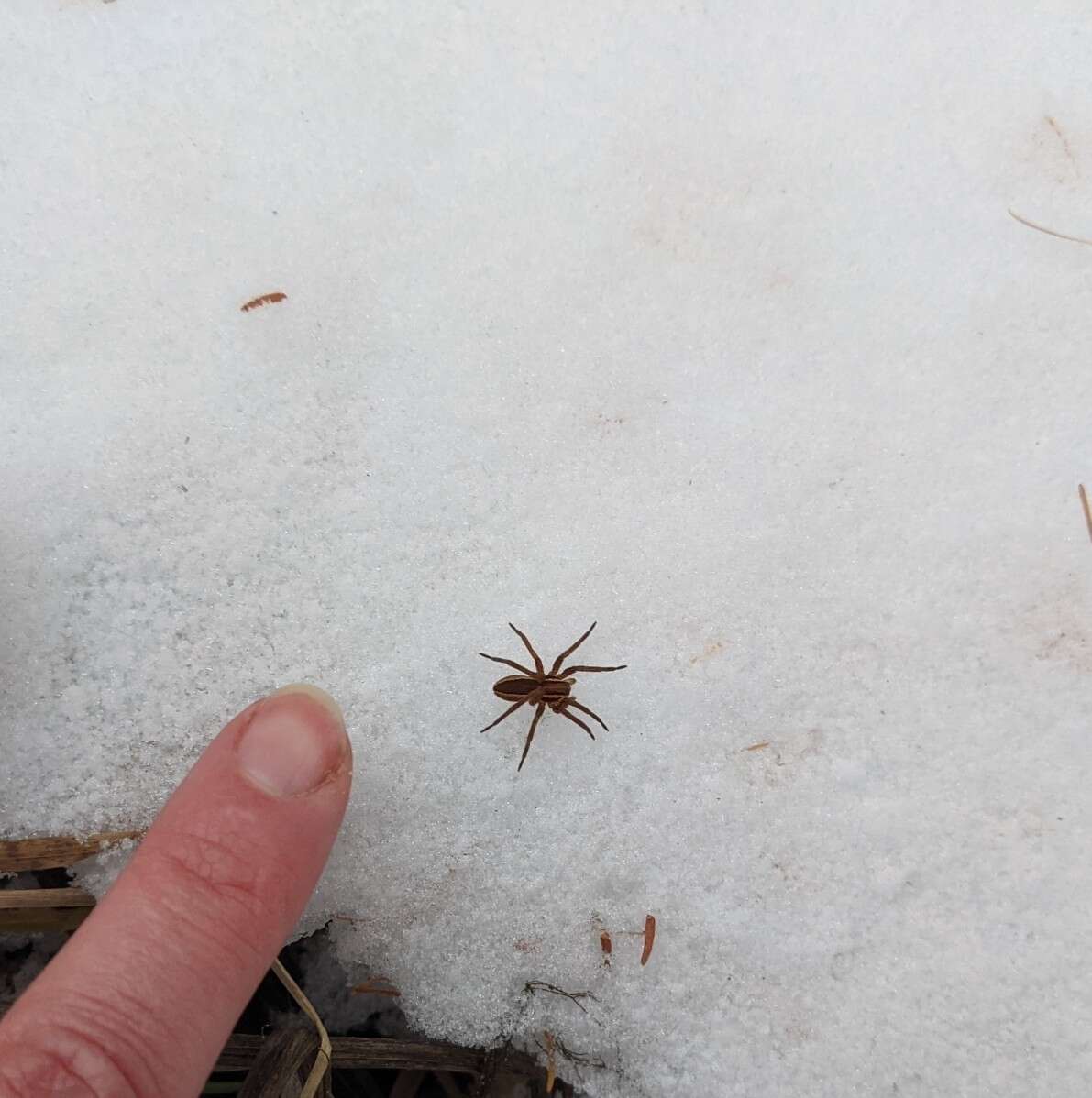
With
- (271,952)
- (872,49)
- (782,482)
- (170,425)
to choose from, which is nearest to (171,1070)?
(271,952)

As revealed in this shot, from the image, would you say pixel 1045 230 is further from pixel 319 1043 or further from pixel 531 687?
pixel 319 1043

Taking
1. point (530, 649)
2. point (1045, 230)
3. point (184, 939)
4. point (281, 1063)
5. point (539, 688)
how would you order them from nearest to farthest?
point (184, 939), point (281, 1063), point (539, 688), point (530, 649), point (1045, 230)

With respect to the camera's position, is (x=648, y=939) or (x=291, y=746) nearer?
(x=291, y=746)

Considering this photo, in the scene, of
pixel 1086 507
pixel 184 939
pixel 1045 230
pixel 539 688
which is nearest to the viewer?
pixel 184 939

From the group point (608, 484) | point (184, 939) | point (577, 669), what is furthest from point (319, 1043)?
point (608, 484)

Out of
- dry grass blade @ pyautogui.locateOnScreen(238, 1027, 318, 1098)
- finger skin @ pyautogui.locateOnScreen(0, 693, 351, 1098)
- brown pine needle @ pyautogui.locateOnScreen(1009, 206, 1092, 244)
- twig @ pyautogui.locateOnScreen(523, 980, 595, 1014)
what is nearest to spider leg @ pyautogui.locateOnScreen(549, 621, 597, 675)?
finger skin @ pyautogui.locateOnScreen(0, 693, 351, 1098)

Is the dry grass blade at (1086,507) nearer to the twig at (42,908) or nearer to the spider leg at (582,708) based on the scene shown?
the spider leg at (582,708)

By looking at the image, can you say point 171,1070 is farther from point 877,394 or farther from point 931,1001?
point 877,394

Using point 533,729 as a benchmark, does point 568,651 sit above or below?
above
